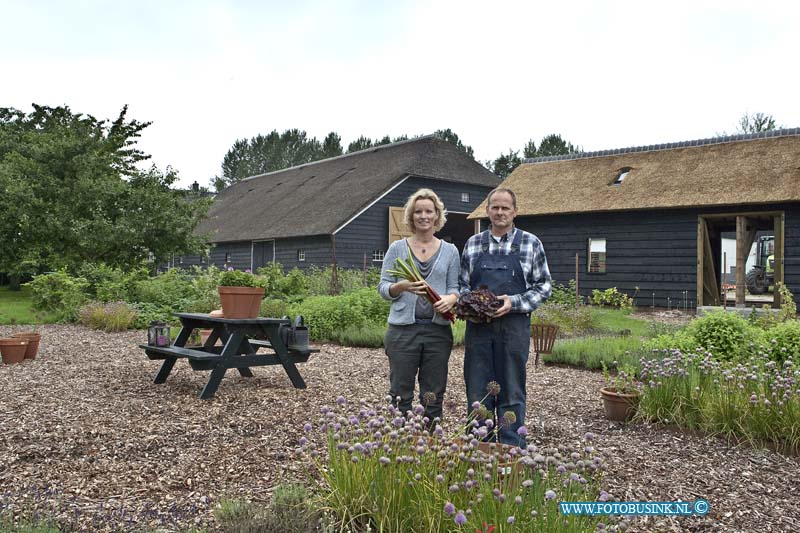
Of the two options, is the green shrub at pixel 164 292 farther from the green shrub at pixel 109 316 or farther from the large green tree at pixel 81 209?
the large green tree at pixel 81 209

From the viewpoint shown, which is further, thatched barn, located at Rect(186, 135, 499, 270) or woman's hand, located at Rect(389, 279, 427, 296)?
thatched barn, located at Rect(186, 135, 499, 270)

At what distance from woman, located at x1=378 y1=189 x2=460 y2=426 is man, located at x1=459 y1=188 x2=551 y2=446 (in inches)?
6.0

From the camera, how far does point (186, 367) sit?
8.32 m

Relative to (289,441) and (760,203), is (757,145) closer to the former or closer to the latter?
(760,203)

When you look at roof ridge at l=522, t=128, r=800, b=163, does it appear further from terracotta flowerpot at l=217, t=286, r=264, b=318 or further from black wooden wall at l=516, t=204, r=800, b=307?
terracotta flowerpot at l=217, t=286, r=264, b=318

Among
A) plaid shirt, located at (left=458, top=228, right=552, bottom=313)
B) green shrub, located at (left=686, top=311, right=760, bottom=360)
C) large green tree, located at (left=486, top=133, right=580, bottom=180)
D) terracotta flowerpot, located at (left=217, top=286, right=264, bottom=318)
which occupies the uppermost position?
large green tree, located at (left=486, top=133, right=580, bottom=180)

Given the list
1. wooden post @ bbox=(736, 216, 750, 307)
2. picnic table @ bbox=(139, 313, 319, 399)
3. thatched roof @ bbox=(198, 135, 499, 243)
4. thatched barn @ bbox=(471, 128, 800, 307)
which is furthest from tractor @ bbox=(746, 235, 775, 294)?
picnic table @ bbox=(139, 313, 319, 399)

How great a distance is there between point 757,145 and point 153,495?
61.3ft

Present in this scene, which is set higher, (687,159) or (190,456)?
(687,159)

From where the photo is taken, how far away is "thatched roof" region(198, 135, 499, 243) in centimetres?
2552

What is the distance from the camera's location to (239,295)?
6.31 m

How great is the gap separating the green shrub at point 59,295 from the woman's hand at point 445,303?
12.2m

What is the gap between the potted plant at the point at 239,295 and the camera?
631 centimetres

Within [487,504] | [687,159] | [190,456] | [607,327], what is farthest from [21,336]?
[687,159]
